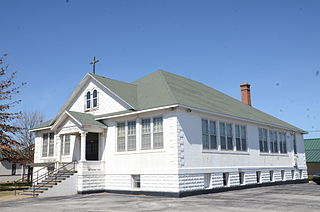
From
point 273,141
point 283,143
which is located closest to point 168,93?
point 273,141

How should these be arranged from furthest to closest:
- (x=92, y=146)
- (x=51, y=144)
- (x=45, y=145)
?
(x=45, y=145) < (x=51, y=144) < (x=92, y=146)

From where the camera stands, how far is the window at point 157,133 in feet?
63.2

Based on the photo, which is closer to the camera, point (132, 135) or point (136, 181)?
point (136, 181)

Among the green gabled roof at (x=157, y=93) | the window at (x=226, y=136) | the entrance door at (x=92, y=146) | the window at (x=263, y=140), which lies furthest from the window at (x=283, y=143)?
the entrance door at (x=92, y=146)

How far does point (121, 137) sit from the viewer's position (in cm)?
2119

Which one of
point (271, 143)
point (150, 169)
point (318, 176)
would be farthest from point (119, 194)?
point (318, 176)

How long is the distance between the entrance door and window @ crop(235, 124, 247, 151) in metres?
9.90

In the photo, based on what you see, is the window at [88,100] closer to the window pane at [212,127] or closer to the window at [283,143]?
the window pane at [212,127]

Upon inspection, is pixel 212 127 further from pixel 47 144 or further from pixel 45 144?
pixel 45 144

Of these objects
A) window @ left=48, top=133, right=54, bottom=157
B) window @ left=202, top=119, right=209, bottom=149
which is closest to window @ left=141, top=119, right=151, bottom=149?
window @ left=202, top=119, right=209, bottom=149

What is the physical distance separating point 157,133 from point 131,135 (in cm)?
208

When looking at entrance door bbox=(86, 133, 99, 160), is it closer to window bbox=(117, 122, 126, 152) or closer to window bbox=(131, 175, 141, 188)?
window bbox=(117, 122, 126, 152)

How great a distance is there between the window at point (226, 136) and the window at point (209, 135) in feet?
2.59

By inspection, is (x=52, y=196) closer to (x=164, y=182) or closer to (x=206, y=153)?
(x=164, y=182)
